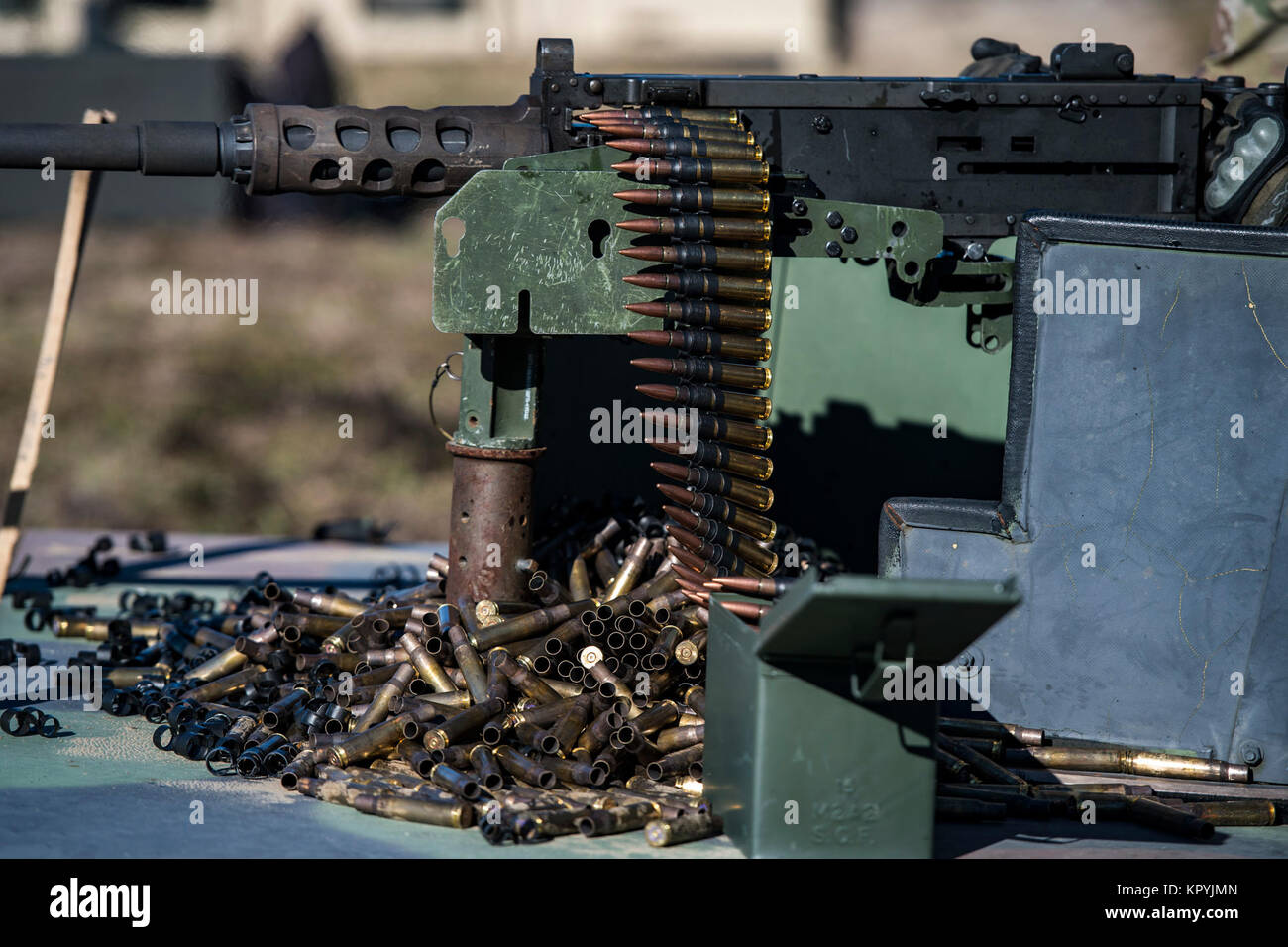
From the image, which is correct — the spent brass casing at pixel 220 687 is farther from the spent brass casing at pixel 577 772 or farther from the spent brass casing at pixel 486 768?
the spent brass casing at pixel 577 772

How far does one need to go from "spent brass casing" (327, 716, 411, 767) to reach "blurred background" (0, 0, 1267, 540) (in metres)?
10.5

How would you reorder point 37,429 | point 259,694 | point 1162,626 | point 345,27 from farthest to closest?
point 345,27 < point 37,429 < point 259,694 < point 1162,626

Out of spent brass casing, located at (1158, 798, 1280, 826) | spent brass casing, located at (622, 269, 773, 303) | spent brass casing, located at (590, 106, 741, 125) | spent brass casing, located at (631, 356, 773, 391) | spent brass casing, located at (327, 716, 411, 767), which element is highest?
spent brass casing, located at (590, 106, 741, 125)

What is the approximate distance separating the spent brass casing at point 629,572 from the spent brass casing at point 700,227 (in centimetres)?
162

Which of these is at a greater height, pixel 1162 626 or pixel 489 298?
pixel 489 298

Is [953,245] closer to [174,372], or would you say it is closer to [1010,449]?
[1010,449]

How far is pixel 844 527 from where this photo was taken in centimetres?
987

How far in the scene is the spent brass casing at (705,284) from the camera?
6.91m

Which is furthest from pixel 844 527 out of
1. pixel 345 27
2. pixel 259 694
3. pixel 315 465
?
pixel 345 27

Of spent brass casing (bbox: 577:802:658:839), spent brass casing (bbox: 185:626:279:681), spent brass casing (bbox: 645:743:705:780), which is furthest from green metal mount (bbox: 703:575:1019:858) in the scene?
spent brass casing (bbox: 185:626:279:681)

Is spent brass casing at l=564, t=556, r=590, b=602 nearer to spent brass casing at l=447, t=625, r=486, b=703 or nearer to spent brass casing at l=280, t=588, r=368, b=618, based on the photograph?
spent brass casing at l=447, t=625, r=486, b=703

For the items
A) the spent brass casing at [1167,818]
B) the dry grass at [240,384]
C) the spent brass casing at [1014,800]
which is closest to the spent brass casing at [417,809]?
the spent brass casing at [1014,800]

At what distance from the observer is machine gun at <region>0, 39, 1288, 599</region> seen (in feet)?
22.7
